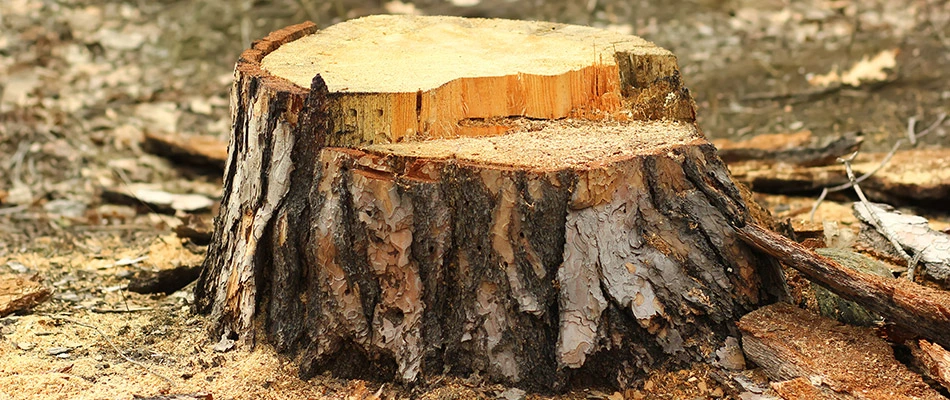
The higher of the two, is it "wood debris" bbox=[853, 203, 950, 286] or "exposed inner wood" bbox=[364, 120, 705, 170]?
"exposed inner wood" bbox=[364, 120, 705, 170]

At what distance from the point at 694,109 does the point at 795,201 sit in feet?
4.82

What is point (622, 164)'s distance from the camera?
238 cm

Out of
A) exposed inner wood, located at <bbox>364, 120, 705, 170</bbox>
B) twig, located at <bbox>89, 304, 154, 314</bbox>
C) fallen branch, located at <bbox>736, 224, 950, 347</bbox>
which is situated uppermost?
exposed inner wood, located at <bbox>364, 120, 705, 170</bbox>

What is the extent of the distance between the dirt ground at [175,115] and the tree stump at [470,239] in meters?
0.11

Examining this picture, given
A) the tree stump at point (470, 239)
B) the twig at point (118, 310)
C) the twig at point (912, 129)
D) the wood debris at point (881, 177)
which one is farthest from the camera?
the twig at point (912, 129)

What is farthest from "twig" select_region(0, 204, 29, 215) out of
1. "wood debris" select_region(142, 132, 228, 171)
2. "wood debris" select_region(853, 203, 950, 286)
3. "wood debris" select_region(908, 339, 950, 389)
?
"wood debris" select_region(908, 339, 950, 389)

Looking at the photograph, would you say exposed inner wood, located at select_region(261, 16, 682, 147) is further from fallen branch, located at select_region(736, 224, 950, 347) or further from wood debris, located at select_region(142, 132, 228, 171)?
wood debris, located at select_region(142, 132, 228, 171)

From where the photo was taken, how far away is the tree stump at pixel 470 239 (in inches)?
93.4

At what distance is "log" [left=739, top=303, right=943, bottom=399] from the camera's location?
2.19 m

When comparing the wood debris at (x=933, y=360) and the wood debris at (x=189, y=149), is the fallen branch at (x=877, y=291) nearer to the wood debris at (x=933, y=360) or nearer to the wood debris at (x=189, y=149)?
the wood debris at (x=933, y=360)

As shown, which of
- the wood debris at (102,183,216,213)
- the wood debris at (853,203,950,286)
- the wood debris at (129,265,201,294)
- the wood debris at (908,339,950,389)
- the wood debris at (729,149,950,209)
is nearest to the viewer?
the wood debris at (908,339,950,389)

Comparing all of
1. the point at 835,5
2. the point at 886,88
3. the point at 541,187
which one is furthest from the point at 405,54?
the point at 835,5

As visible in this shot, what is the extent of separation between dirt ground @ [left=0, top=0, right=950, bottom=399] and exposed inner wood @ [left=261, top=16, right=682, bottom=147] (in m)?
0.72

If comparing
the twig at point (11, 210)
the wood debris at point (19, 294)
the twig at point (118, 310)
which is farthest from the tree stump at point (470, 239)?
the twig at point (11, 210)
